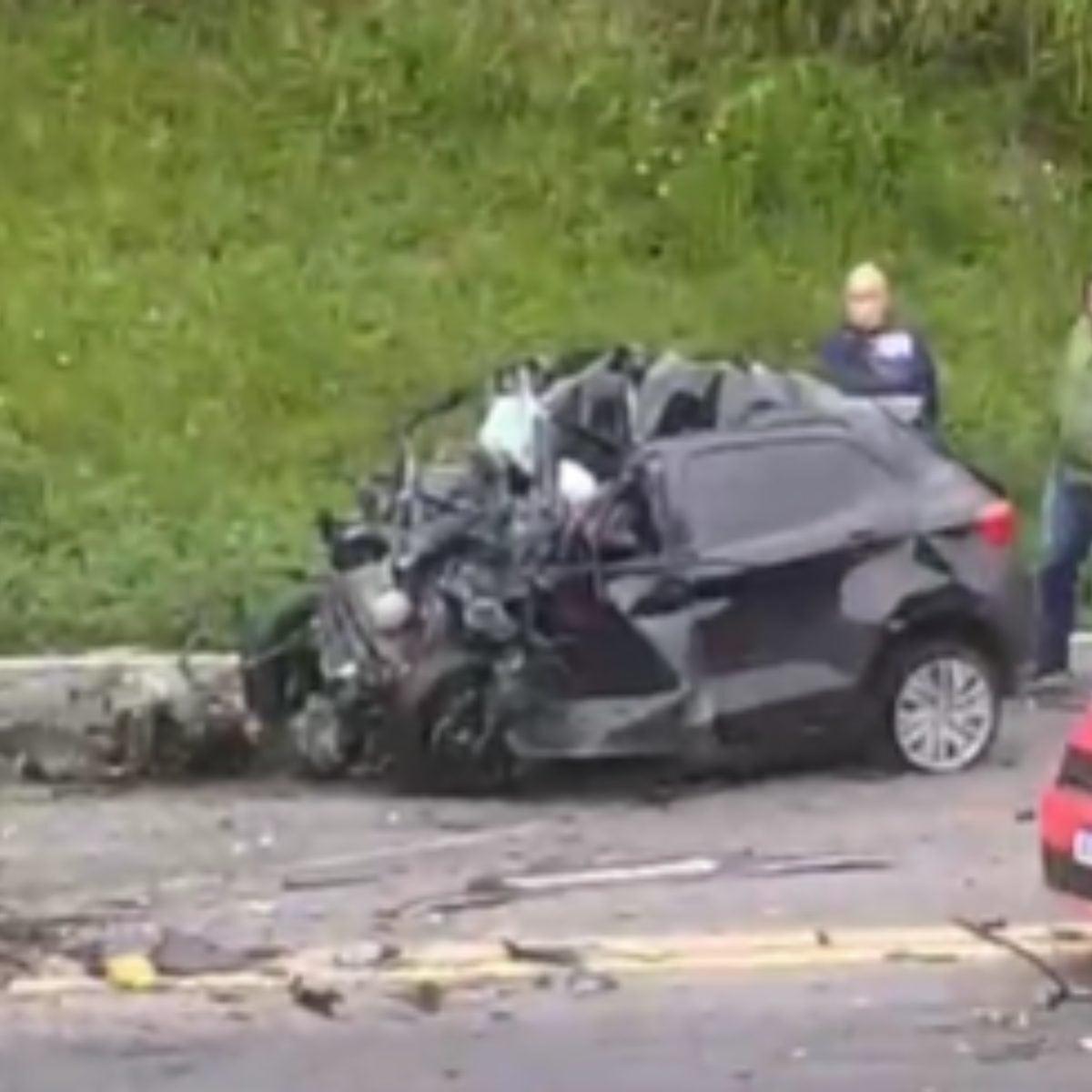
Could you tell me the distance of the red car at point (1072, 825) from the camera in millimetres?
11211

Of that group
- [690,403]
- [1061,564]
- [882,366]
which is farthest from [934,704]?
[882,366]

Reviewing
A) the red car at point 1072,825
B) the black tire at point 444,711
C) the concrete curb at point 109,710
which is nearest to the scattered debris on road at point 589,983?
the red car at point 1072,825

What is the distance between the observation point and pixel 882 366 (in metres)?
17.4

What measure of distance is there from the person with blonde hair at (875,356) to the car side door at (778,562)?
2.06 m

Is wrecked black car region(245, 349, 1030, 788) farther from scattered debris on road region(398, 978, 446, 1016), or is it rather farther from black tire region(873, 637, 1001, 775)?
scattered debris on road region(398, 978, 446, 1016)

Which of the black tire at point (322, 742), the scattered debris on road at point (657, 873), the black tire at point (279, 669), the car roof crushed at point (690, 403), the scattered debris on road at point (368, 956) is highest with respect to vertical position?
the car roof crushed at point (690, 403)

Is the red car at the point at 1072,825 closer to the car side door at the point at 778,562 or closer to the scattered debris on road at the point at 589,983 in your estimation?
the scattered debris on road at the point at 589,983

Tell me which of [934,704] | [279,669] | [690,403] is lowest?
[934,704]

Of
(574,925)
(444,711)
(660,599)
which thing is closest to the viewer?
(574,925)

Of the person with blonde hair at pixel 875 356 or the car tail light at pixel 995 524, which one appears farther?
the person with blonde hair at pixel 875 356

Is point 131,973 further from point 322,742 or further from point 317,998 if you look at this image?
point 322,742

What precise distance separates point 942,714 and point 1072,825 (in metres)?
3.92

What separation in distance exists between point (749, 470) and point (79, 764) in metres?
2.66

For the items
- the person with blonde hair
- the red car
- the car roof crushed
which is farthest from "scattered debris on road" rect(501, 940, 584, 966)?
the person with blonde hair
